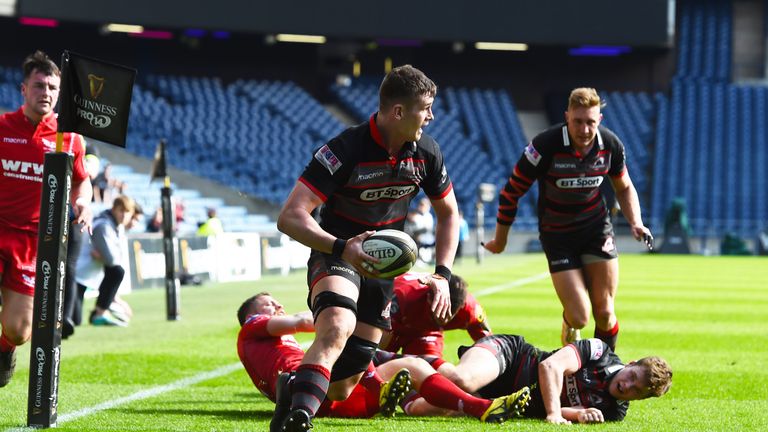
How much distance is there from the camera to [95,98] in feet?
21.0

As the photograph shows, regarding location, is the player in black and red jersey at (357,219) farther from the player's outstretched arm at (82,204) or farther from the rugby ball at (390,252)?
the player's outstretched arm at (82,204)

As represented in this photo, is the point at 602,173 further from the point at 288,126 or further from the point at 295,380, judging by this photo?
the point at 288,126

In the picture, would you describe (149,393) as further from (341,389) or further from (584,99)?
(584,99)

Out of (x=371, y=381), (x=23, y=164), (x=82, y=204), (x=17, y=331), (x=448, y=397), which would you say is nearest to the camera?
(x=448, y=397)

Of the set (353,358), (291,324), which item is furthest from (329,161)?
(291,324)

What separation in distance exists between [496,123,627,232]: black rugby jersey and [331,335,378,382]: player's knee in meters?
3.18

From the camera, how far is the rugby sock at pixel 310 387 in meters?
5.72

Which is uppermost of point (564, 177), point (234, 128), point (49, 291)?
point (564, 177)

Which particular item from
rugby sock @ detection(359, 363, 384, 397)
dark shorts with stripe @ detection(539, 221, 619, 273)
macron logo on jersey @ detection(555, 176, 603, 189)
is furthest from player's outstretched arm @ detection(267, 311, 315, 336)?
dark shorts with stripe @ detection(539, 221, 619, 273)

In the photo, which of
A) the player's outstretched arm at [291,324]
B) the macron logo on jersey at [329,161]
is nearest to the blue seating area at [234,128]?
the player's outstretched arm at [291,324]

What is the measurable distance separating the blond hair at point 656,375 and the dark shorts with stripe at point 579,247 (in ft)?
8.69

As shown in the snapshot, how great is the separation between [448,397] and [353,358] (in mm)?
795

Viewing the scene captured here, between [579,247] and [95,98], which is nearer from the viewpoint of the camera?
[95,98]

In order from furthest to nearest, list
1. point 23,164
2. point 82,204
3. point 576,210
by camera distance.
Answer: point 576,210 → point 23,164 → point 82,204
